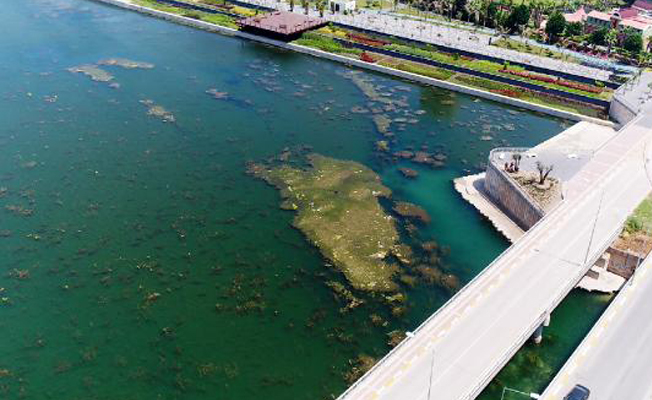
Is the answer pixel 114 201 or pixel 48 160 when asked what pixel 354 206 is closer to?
pixel 114 201

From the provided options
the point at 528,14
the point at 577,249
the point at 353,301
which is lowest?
the point at 353,301

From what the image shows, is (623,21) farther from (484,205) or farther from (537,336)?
(537,336)

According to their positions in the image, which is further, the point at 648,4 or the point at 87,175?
the point at 648,4

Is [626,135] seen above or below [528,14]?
below

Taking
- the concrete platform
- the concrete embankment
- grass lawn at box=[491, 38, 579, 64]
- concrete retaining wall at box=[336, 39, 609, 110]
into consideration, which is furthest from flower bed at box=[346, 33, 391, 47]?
the concrete platform

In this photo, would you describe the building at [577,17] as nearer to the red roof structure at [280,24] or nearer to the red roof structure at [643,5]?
the red roof structure at [643,5]

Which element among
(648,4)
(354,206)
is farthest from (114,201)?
(648,4)

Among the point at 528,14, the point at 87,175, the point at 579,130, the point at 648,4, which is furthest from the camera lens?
the point at 648,4
